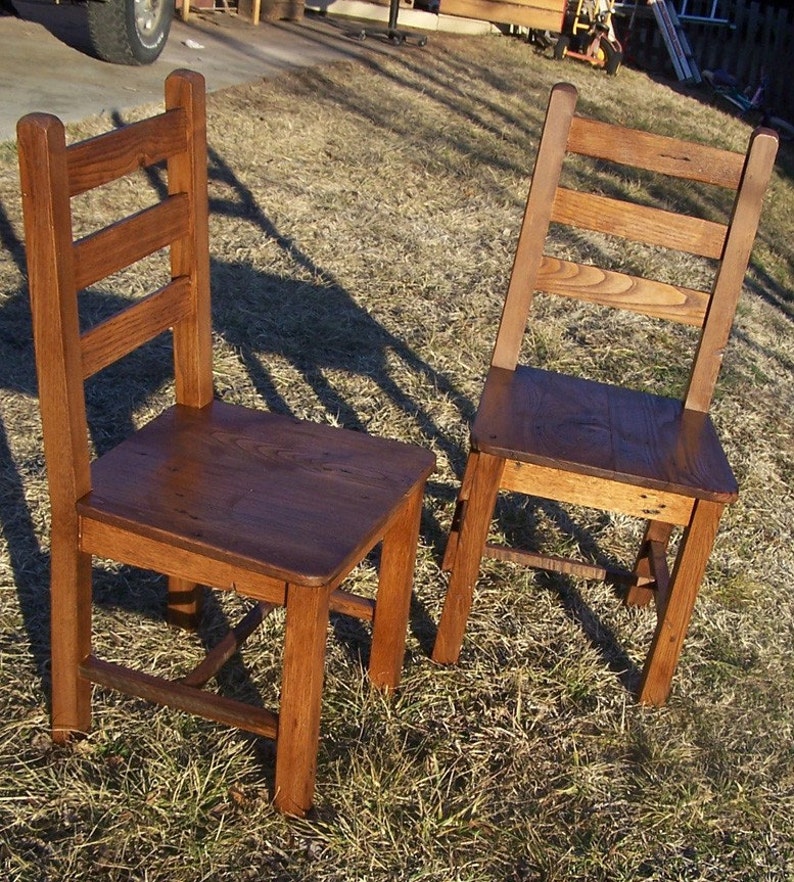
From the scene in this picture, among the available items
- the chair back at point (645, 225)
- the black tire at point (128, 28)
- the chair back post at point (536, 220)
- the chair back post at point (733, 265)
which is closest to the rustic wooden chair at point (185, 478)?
the chair back post at point (536, 220)

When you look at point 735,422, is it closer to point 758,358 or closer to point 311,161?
point 758,358

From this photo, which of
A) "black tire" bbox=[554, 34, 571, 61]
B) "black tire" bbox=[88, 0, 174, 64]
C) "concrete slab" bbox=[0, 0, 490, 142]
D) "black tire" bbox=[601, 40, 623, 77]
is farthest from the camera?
"black tire" bbox=[554, 34, 571, 61]

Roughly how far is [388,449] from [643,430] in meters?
0.62

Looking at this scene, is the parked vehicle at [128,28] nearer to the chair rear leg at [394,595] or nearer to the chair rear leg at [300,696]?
the chair rear leg at [394,595]

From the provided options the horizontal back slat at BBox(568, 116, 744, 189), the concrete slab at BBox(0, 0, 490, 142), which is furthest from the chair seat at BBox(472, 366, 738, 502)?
the concrete slab at BBox(0, 0, 490, 142)

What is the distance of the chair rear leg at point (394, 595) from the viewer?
226cm

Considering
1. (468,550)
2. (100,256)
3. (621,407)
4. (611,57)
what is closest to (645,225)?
(621,407)

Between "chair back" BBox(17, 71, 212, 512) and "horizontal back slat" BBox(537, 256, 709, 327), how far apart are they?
2.75ft

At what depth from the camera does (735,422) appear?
4.15 meters

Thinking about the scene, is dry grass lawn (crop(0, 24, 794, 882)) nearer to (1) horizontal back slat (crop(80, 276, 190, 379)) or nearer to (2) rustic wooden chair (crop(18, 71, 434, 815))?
(2) rustic wooden chair (crop(18, 71, 434, 815))

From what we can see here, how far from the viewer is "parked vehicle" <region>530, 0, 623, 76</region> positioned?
36.4ft

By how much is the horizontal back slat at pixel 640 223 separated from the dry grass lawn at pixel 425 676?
97 cm

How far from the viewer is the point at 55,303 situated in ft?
5.82

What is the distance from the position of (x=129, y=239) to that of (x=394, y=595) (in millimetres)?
914
